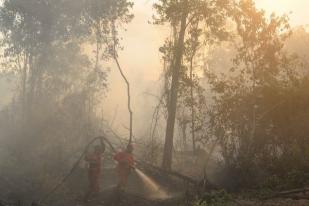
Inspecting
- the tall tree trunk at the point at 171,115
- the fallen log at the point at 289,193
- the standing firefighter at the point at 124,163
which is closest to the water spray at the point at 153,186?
the standing firefighter at the point at 124,163

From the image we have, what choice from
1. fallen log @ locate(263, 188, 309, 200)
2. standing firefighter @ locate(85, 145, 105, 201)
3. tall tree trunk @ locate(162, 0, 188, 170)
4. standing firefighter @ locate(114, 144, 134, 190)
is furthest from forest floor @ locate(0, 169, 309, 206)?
tall tree trunk @ locate(162, 0, 188, 170)

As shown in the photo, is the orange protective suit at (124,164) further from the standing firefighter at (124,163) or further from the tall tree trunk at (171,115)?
the tall tree trunk at (171,115)

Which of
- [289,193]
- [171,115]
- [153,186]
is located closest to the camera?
[289,193]

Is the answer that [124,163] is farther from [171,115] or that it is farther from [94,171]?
[171,115]

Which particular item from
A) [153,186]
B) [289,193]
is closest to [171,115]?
[153,186]

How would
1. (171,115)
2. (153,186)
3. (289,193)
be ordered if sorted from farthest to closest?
(171,115)
(153,186)
(289,193)

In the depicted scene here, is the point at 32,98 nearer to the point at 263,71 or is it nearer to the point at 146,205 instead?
the point at 263,71

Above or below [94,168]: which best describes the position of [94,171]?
below

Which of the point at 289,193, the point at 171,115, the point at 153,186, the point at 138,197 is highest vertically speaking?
the point at 171,115

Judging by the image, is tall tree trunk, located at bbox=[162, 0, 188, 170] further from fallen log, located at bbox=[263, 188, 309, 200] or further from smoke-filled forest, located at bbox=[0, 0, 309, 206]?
fallen log, located at bbox=[263, 188, 309, 200]

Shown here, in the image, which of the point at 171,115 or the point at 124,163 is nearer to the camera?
the point at 124,163

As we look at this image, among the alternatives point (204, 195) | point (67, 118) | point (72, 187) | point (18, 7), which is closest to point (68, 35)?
point (18, 7)

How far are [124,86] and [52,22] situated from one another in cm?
4230

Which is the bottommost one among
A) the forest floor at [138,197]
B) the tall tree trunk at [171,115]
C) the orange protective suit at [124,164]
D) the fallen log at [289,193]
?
the forest floor at [138,197]
